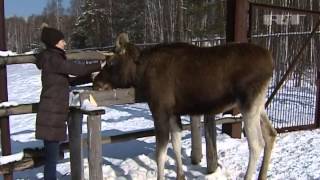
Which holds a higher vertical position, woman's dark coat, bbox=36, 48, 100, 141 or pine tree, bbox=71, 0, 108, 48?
pine tree, bbox=71, 0, 108, 48

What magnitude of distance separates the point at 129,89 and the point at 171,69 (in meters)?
0.58

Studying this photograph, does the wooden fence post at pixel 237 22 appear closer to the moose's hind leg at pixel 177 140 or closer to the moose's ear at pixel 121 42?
the moose's hind leg at pixel 177 140

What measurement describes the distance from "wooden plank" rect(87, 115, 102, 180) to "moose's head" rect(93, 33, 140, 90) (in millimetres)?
783

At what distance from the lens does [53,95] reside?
581 cm

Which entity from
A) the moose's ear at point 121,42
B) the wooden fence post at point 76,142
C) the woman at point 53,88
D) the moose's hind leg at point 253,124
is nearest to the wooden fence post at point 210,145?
the moose's hind leg at point 253,124

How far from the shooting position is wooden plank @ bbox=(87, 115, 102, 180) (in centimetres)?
547

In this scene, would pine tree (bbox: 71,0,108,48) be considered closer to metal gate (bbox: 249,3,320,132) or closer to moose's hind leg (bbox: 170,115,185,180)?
metal gate (bbox: 249,3,320,132)

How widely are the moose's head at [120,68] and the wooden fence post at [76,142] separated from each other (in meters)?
0.45

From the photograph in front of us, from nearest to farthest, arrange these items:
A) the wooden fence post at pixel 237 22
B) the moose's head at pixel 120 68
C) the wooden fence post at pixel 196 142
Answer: the moose's head at pixel 120 68 → the wooden fence post at pixel 196 142 → the wooden fence post at pixel 237 22

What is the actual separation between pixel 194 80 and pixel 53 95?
1565 mm

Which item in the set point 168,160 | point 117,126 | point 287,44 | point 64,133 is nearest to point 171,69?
point 64,133

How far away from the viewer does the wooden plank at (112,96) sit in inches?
234

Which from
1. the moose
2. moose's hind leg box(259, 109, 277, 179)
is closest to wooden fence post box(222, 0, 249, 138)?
moose's hind leg box(259, 109, 277, 179)

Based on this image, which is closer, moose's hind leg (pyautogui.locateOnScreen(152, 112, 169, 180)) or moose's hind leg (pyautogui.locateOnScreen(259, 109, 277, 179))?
moose's hind leg (pyautogui.locateOnScreen(152, 112, 169, 180))
